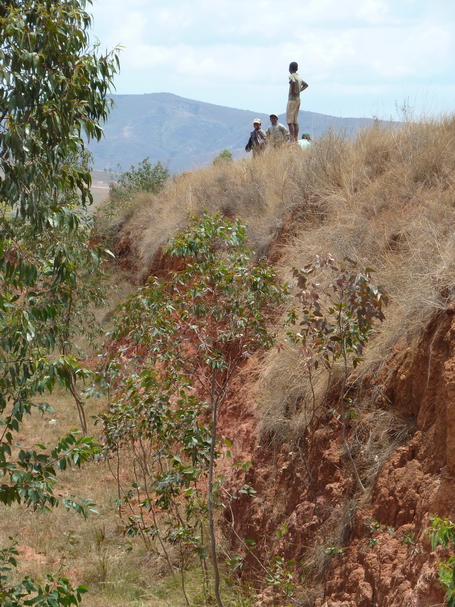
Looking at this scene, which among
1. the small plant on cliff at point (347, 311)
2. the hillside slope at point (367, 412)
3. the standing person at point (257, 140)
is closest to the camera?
the hillside slope at point (367, 412)

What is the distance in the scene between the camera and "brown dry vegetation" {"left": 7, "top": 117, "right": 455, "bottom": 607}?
16.2 feet

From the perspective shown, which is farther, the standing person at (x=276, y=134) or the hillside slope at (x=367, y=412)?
the standing person at (x=276, y=134)

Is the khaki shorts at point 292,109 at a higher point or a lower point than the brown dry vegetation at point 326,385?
higher

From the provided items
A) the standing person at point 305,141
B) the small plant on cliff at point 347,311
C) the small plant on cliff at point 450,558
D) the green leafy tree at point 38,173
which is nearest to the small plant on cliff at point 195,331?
the small plant on cliff at point 347,311

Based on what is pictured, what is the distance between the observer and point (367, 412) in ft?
17.4

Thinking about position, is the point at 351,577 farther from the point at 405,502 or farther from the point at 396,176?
the point at 396,176

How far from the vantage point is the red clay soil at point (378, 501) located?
13.4 ft

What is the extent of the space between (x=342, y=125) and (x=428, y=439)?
8.00 meters

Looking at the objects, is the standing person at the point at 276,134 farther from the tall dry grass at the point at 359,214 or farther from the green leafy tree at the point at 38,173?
the green leafy tree at the point at 38,173

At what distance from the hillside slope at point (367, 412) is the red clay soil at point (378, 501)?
0.4 inches

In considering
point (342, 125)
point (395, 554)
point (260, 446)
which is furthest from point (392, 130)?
point (395, 554)

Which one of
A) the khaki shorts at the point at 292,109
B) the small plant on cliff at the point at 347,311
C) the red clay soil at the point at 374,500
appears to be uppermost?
the khaki shorts at the point at 292,109

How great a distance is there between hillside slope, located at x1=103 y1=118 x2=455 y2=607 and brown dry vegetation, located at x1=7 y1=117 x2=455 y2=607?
2 centimetres

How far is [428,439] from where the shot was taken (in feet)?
14.9
